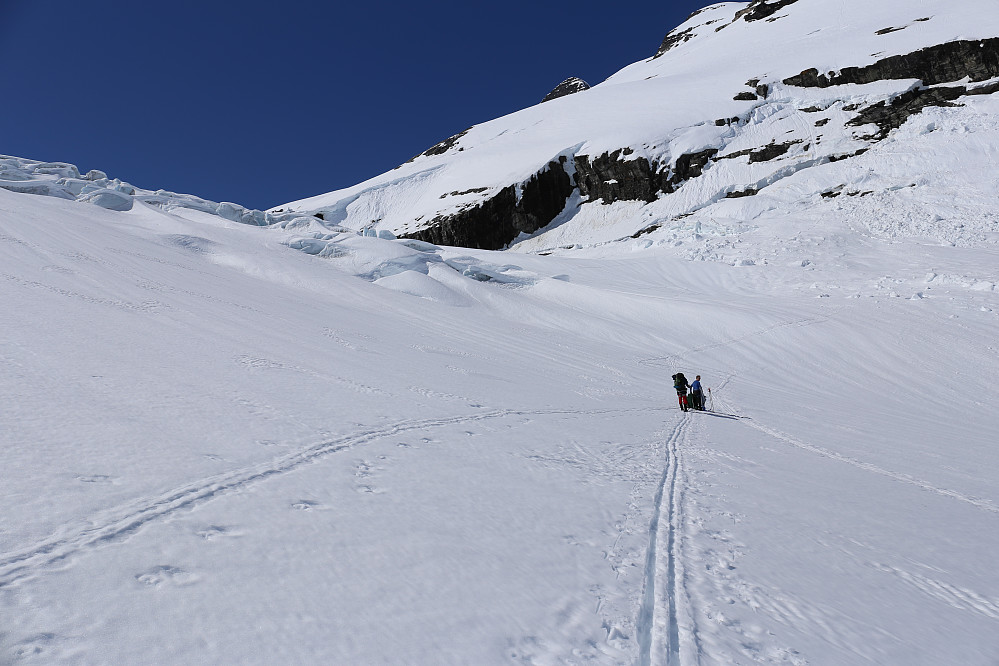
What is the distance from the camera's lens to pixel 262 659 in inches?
104

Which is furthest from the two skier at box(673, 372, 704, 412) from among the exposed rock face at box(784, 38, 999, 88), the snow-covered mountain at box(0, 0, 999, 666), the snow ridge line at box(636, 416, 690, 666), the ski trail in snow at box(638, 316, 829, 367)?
the exposed rock face at box(784, 38, 999, 88)

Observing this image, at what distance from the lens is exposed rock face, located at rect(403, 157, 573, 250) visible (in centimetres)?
6097

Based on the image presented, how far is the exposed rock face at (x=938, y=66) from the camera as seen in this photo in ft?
155

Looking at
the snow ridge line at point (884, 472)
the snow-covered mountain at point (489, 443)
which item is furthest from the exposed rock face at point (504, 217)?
the snow ridge line at point (884, 472)

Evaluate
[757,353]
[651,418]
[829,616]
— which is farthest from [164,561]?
[757,353]

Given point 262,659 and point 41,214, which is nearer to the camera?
point 262,659

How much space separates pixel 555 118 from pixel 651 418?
248 feet

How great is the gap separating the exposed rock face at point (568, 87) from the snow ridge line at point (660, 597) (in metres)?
177

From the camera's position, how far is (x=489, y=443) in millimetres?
7566

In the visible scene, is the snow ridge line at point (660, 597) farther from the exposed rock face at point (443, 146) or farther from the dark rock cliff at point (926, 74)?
the exposed rock face at point (443, 146)

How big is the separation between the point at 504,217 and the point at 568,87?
126389mm

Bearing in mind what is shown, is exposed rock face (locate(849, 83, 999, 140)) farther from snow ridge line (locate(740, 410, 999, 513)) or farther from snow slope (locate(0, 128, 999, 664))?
snow ridge line (locate(740, 410, 999, 513))

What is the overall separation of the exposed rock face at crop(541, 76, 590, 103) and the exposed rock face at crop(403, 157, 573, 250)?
118 m

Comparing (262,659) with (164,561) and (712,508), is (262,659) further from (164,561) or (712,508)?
(712,508)
